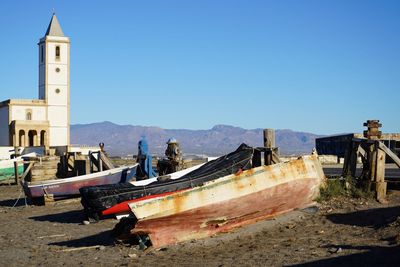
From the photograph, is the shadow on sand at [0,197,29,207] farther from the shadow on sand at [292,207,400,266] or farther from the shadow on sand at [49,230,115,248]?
the shadow on sand at [292,207,400,266]

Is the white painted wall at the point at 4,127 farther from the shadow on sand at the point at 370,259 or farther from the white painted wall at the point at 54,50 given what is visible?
the shadow on sand at the point at 370,259

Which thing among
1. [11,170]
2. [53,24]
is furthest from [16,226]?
[53,24]

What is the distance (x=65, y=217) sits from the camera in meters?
16.9

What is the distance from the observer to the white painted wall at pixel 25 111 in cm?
7775

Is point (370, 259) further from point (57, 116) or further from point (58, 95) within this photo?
point (58, 95)

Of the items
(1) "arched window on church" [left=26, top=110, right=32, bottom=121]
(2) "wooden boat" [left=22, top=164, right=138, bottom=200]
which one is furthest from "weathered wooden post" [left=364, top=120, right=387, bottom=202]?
(1) "arched window on church" [left=26, top=110, right=32, bottom=121]

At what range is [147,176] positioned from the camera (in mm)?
19375

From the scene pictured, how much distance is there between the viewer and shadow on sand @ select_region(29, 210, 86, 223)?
16.2 m

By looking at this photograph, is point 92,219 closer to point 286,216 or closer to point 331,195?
point 286,216

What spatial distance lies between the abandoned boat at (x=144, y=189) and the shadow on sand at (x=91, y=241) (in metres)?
1.43

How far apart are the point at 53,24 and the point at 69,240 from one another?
79487mm

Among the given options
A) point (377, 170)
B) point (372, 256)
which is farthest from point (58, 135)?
point (372, 256)

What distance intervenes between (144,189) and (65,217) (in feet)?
11.6

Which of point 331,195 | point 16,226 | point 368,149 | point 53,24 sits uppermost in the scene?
point 53,24
